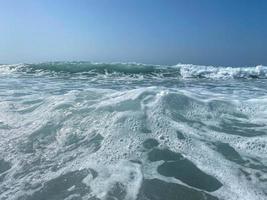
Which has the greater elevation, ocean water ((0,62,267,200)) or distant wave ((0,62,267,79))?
ocean water ((0,62,267,200))

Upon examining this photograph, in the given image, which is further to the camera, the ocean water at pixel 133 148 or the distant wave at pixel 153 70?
the distant wave at pixel 153 70

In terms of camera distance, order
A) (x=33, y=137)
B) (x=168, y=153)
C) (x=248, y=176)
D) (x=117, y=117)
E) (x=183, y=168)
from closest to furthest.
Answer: (x=248, y=176)
(x=183, y=168)
(x=168, y=153)
(x=33, y=137)
(x=117, y=117)

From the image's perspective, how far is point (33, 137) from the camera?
14.2ft

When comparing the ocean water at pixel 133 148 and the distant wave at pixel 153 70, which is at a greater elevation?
the ocean water at pixel 133 148

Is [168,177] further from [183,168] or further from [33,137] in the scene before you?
[33,137]

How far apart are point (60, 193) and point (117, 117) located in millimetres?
2235

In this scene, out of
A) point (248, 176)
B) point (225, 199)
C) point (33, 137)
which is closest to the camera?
point (225, 199)

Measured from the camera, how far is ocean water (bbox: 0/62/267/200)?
294cm

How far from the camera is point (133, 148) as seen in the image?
3.94 m

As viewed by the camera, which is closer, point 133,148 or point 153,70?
point 133,148

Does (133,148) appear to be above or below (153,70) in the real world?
above

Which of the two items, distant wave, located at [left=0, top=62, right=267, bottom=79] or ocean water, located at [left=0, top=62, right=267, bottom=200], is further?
distant wave, located at [left=0, top=62, right=267, bottom=79]

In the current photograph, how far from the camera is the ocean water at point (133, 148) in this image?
116 inches

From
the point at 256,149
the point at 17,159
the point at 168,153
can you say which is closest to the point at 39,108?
the point at 17,159
